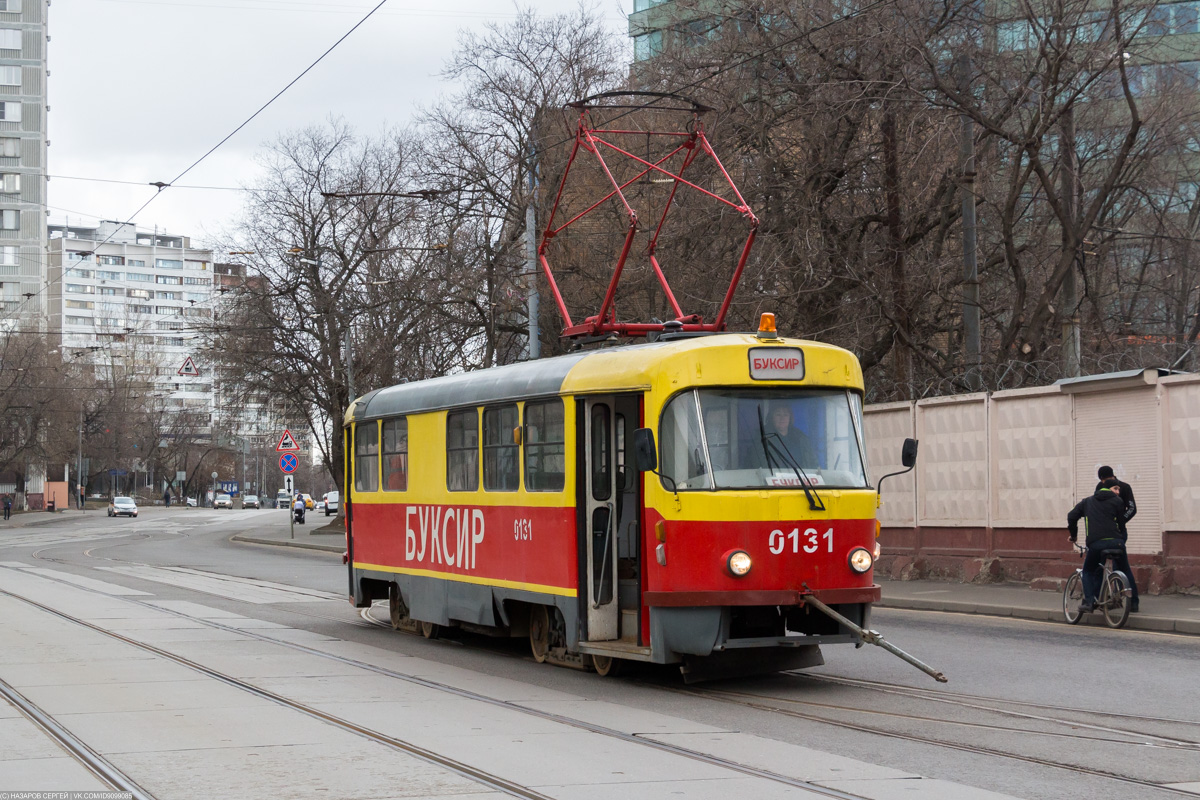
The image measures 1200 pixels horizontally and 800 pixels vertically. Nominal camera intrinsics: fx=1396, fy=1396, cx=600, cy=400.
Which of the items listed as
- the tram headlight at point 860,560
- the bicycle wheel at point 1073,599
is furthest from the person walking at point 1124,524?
the tram headlight at point 860,560

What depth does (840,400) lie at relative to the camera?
1158cm

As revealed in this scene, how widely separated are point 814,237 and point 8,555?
24.9 metres

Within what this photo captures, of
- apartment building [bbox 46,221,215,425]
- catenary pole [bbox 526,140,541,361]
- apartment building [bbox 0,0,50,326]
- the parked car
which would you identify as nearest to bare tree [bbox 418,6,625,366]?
catenary pole [bbox 526,140,541,361]

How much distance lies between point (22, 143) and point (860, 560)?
104 meters

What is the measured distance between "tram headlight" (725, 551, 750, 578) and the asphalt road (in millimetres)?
982

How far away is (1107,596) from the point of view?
1573 centimetres

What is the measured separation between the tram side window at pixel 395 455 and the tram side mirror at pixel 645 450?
5.57 m

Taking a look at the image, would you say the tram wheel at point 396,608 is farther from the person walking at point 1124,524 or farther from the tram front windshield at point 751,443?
the person walking at point 1124,524

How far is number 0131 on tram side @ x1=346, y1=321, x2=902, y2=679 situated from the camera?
1077cm

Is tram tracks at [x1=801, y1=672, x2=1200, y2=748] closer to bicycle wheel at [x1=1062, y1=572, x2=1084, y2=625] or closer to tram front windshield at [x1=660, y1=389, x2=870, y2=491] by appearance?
tram front windshield at [x1=660, y1=389, x2=870, y2=491]

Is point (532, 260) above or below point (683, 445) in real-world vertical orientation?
above

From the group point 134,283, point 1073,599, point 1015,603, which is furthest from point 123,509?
point 134,283

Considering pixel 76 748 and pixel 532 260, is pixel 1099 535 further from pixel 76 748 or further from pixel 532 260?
pixel 532 260

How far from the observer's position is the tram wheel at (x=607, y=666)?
12133 mm
